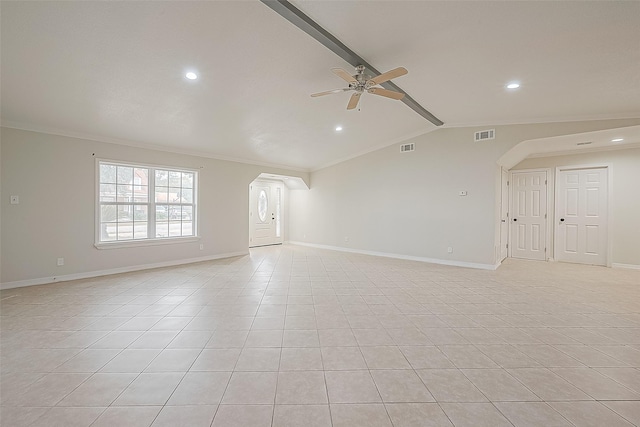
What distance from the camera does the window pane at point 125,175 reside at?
487cm

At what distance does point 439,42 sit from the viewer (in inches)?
110

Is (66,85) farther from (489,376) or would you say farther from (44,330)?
(489,376)

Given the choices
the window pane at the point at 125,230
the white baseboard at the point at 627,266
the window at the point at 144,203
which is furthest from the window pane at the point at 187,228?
the white baseboard at the point at 627,266

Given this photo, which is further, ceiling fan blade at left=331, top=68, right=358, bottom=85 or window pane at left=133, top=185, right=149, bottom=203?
window pane at left=133, top=185, right=149, bottom=203

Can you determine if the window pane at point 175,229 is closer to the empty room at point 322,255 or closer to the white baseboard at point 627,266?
the empty room at point 322,255

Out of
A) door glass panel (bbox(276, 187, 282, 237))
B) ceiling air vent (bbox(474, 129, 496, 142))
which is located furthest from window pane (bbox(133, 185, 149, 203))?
ceiling air vent (bbox(474, 129, 496, 142))

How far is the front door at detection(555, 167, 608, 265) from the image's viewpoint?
547cm

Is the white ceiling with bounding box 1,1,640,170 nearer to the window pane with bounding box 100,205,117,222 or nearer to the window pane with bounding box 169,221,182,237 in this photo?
the window pane with bounding box 100,205,117,222

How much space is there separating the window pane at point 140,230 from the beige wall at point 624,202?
377 inches

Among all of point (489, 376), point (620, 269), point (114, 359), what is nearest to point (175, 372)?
point (114, 359)

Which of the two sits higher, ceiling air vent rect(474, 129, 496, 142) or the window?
ceiling air vent rect(474, 129, 496, 142)

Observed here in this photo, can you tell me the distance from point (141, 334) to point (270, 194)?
250 inches

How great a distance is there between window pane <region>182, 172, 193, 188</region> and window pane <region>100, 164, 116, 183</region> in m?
1.23

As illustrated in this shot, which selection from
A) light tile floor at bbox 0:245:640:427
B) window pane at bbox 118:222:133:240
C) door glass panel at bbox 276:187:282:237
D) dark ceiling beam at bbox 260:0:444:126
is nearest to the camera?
light tile floor at bbox 0:245:640:427
